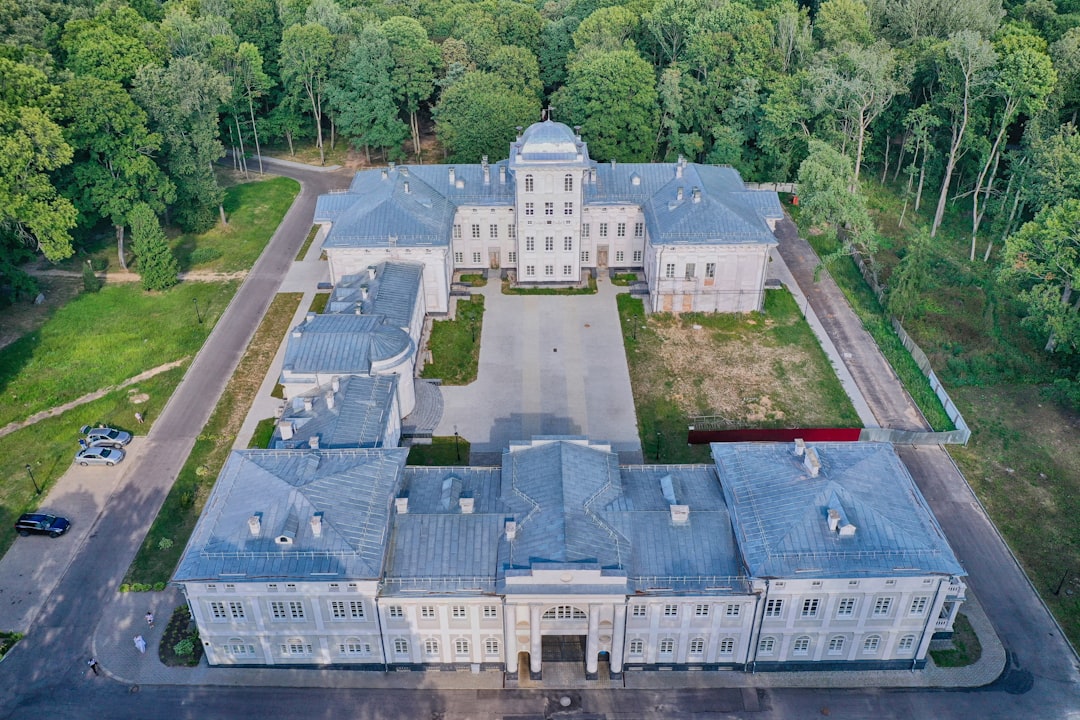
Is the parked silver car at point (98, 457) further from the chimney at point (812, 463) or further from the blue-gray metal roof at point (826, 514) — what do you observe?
the chimney at point (812, 463)

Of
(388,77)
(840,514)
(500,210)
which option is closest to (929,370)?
(840,514)

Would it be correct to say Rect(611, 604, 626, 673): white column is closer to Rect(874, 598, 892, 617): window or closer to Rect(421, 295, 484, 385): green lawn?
Rect(874, 598, 892, 617): window

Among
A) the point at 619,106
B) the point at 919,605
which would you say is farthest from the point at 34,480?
the point at 619,106

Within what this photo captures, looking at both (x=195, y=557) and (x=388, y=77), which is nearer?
(x=195, y=557)

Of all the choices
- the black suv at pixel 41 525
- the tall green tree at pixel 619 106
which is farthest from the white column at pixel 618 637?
the tall green tree at pixel 619 106

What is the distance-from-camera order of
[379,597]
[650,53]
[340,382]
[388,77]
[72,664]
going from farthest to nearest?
[650,53] < [388,77] < [340,382] < [72,664] < [379,597]

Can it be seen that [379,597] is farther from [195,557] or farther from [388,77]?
[388,77]

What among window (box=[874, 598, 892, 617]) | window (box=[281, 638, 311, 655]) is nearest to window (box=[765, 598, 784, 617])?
window (box=[874, 598, 892, 617])
